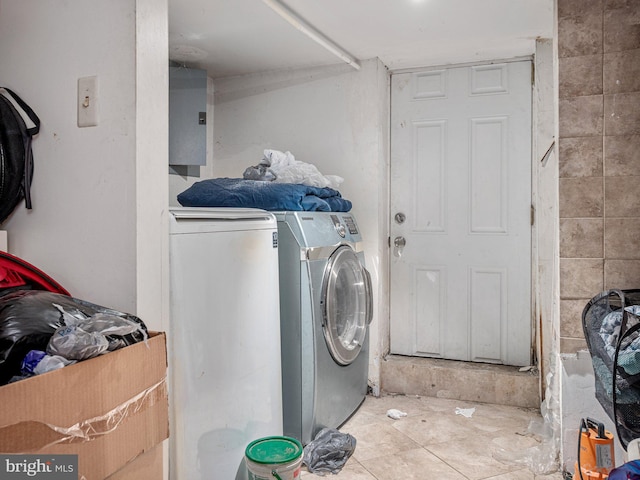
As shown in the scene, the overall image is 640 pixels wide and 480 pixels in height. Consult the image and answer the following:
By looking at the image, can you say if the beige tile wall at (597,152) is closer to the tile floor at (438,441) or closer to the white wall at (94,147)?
the tile floor at (438,441)

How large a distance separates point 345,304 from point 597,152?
142 cm

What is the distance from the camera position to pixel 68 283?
139 cm

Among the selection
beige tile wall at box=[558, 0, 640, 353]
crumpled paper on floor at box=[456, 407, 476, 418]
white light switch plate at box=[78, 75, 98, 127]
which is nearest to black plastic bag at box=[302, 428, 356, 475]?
crumpled paper on floor at box=[456, 407, 476, 418]

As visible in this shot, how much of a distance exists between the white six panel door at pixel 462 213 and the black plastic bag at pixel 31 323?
7.97 ft

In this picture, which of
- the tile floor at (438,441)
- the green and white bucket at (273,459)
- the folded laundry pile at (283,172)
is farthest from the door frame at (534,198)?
the green and white bucket at (273,459)

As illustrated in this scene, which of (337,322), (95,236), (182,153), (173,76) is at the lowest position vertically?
(337,322)

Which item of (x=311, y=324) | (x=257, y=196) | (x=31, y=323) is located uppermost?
(x=257, y=196)

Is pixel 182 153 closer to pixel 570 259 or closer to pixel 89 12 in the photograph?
pixel 89 12

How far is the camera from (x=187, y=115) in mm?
2953

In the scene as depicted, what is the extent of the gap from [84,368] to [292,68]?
8.96ft

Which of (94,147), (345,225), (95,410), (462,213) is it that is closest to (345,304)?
(345,225)

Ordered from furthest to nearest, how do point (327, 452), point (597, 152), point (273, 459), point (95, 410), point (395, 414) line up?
point (395, 414) → point (327, 452) → point (597, 152) → point (273, 459) → point (95, 410)

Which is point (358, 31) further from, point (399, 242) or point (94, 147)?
point (94, 147)

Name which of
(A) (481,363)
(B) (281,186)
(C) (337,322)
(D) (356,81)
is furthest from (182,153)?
(A) (481,363)
